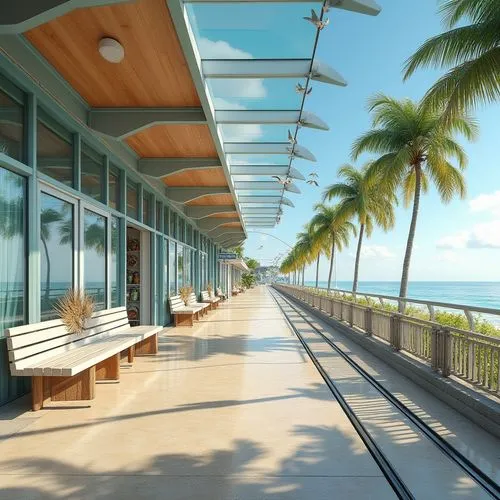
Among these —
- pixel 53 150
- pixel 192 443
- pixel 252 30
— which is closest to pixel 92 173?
pixel 53 150

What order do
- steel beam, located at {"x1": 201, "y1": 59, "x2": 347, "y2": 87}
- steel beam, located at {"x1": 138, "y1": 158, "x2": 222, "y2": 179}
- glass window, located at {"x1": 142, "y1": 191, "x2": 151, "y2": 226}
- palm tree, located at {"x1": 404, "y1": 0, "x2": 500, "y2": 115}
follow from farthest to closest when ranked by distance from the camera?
glass window, located at {"x1": 142, "y1": 191, "x2": 151, "y2": 226}
steel beam, located at {"x1": 138, "y1": 158, "x2": 222, "y2": 179}
palm tree, located at {"x1": 404, "y1": 0, "x2": 500, "y2": 115}
steel beam, located at {"x1": 201, "y1": 59, "x2": 347, "y2": 87}

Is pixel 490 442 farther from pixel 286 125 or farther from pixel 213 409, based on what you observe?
pixel 286 125

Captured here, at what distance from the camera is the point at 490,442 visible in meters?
4.45

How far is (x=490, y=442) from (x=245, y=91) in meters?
5.77

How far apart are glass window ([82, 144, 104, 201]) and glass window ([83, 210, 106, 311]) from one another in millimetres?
343

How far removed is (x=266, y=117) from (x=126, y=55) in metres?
3.27

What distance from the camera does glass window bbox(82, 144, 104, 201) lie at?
25.8 ft

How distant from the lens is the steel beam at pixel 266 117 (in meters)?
8.53

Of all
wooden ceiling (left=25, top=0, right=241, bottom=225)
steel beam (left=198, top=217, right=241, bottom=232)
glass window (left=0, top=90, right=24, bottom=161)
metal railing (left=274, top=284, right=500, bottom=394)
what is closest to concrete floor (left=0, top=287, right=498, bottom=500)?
metal railing (left=274, top=284, right=500, bottom=394)

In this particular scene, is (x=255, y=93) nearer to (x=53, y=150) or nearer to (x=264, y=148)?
(x=264, y=148)

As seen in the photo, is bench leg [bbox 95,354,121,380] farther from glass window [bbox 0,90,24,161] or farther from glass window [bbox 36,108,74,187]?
glass window [bbox 0,90,24,161]

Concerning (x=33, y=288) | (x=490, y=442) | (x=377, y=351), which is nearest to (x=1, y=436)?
(x=33, y=288)

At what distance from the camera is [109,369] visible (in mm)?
6988

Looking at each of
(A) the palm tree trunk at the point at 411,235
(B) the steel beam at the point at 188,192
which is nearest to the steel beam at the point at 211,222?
(B) the steel beam at the point at 188,192
